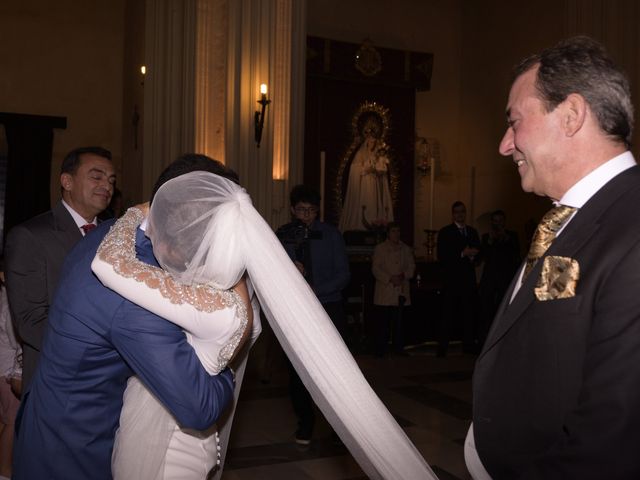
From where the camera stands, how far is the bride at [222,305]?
5.74 feet

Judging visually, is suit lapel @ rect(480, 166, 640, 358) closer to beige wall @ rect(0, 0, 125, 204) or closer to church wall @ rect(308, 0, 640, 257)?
beige wall @ rect(0, 0, 125, 204)

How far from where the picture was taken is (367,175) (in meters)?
12.4

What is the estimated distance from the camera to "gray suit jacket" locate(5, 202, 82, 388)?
2912mm

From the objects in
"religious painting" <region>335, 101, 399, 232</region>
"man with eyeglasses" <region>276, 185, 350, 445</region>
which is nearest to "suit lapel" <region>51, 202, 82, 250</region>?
"man with eyeglasses" <region>276, 185, 350, 445</region>

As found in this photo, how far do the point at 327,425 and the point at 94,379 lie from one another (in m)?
3.46

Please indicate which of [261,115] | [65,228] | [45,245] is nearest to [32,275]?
[45,245]

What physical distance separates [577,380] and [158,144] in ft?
23.0

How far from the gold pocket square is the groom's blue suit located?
90cm

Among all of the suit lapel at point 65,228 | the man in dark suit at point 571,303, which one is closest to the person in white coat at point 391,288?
the suit lapel at point 65,228

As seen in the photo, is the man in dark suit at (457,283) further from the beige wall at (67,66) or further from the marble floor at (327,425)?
the beige wall at (67,66)

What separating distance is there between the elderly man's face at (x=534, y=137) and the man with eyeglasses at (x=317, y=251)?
11.1 feet

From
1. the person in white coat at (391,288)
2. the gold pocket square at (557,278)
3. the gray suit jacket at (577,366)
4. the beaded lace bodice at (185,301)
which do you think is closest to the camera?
the gray suit jacket at (577,366)

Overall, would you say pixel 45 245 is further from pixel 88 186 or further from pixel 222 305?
pixel 222 305

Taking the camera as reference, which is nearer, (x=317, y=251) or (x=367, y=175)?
(x=317, y=251)
